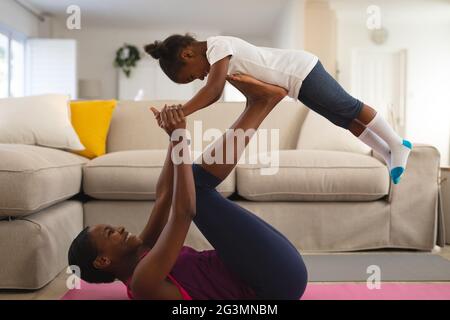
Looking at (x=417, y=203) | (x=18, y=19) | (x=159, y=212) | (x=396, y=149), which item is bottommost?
(x=417, y=203)

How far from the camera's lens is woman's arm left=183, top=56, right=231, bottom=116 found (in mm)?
1677

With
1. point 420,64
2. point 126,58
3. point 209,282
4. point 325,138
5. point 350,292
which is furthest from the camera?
point 126,58

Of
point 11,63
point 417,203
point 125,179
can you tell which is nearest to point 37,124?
point 125,179

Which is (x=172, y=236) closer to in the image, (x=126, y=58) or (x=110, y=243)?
(x=110, y=243)

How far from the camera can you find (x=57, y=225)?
2287 mm

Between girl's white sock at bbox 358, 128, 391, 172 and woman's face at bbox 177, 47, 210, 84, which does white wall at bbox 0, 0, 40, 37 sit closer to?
woman's face at bbox 177, 47, 210, 84

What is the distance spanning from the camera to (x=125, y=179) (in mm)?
2693

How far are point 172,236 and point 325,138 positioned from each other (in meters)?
1.98

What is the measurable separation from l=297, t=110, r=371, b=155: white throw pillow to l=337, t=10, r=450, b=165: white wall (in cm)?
627

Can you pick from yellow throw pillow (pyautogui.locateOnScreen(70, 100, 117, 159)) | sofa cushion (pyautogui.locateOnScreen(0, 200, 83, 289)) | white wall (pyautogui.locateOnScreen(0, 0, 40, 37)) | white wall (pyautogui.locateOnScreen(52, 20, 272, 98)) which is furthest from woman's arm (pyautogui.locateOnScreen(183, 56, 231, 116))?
white wall (pyautogui.locateOnScreen(52, 20, 272, 98))

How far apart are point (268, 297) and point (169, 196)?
43 cm
